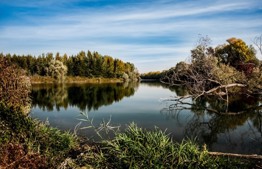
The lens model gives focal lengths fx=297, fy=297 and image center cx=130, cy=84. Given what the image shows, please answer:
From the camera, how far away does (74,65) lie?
2992 inches

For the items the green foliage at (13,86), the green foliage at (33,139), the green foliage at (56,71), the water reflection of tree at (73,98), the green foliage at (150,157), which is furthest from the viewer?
the green foliage at (56,71)

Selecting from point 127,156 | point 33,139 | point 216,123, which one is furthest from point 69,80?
point 127,156

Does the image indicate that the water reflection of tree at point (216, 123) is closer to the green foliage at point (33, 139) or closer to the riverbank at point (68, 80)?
the green foliage at point (33, 139)

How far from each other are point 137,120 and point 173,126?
8.04ft

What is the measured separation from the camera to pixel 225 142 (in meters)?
11.9

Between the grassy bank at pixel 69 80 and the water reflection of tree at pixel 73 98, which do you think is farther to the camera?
the grassy bank at pixel 69 80

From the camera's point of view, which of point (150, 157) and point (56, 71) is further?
point (56, 71)

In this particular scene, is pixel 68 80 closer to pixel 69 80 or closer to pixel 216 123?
pixel 69 80

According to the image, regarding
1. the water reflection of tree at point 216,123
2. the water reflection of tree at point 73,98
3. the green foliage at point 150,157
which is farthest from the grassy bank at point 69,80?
the green foliage at point 150,157

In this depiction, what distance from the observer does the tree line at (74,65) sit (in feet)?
217

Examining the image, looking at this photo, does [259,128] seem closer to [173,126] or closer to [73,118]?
[173,126]

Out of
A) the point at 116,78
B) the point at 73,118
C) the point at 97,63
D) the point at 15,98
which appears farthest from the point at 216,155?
the point at 116,78

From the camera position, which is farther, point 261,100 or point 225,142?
point 261,100

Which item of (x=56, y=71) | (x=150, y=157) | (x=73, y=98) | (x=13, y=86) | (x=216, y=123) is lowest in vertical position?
(x=216, y=123)
